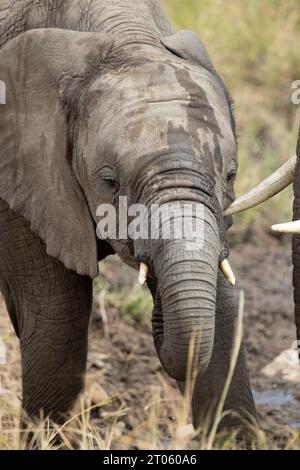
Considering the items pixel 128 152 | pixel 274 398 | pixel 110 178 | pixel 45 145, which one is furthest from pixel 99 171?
pixel 274 398

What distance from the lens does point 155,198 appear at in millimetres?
5371

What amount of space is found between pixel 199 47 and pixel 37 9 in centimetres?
66

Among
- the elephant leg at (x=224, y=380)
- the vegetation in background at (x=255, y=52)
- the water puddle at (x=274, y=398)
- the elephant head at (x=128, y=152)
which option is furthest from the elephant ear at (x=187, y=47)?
the vegetation in background at (x=255, y=52)

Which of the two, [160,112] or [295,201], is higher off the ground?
[160,112]

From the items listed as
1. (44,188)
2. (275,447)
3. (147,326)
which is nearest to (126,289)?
(147,326)

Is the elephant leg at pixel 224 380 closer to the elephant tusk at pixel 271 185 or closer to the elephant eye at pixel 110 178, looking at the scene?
the elephant tusk at pixel 271 185

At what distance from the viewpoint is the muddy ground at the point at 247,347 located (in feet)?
24.2

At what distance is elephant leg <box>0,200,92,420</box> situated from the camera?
6195 mm

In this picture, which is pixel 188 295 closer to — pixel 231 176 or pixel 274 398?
pixel 231 176

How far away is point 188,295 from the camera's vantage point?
17.0 feet

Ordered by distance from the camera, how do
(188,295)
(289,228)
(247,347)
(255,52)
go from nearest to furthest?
(188,295) < (289,228) < (247,347) < (255,52)

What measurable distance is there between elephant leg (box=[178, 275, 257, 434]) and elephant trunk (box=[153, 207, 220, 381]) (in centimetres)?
89

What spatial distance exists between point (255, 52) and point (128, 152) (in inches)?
237
